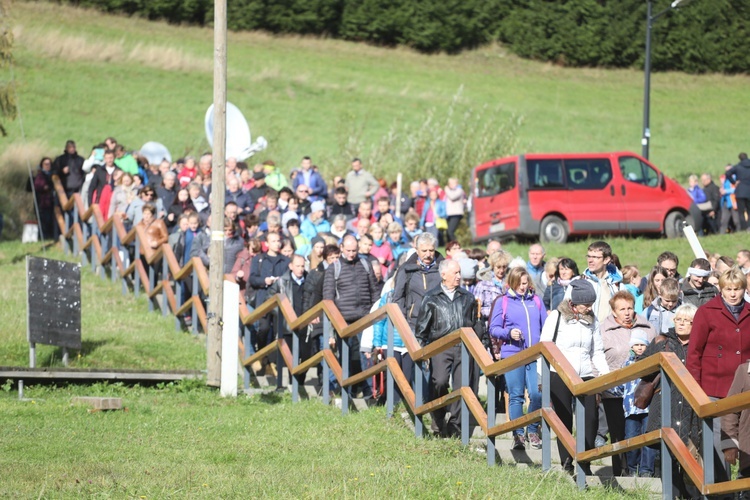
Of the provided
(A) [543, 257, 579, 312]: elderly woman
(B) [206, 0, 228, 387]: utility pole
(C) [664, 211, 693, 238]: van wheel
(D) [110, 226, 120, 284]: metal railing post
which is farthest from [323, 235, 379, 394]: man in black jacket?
(C) [664, 211, 693, 238]: van wheel

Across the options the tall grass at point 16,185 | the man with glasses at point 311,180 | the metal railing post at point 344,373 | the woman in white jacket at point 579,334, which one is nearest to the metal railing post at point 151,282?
the man with glasses at point 311,180

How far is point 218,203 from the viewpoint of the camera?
44.2 feet

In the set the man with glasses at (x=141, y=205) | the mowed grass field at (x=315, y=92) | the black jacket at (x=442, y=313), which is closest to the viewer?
the black jacket at (x=442, y=313)

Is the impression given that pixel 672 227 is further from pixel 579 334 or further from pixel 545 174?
pixel 579 334

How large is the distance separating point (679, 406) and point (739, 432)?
0.41m

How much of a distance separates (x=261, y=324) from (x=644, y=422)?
19.2 feet

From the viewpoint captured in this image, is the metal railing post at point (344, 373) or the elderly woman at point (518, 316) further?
the metal railing post at point (344, 373)

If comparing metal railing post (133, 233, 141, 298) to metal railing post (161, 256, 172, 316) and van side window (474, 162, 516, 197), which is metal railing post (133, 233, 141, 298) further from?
van side window (474, 162, 516, 197)

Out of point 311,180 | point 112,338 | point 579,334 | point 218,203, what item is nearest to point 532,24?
point 311,180

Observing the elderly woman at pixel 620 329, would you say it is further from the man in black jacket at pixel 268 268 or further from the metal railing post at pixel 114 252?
the metal railing post at pixel 114 252

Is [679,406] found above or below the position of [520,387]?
above

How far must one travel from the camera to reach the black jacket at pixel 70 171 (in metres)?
24.1

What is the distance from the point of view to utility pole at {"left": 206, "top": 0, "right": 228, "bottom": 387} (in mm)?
13242

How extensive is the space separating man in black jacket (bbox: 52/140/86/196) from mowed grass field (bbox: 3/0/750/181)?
43.9ft
